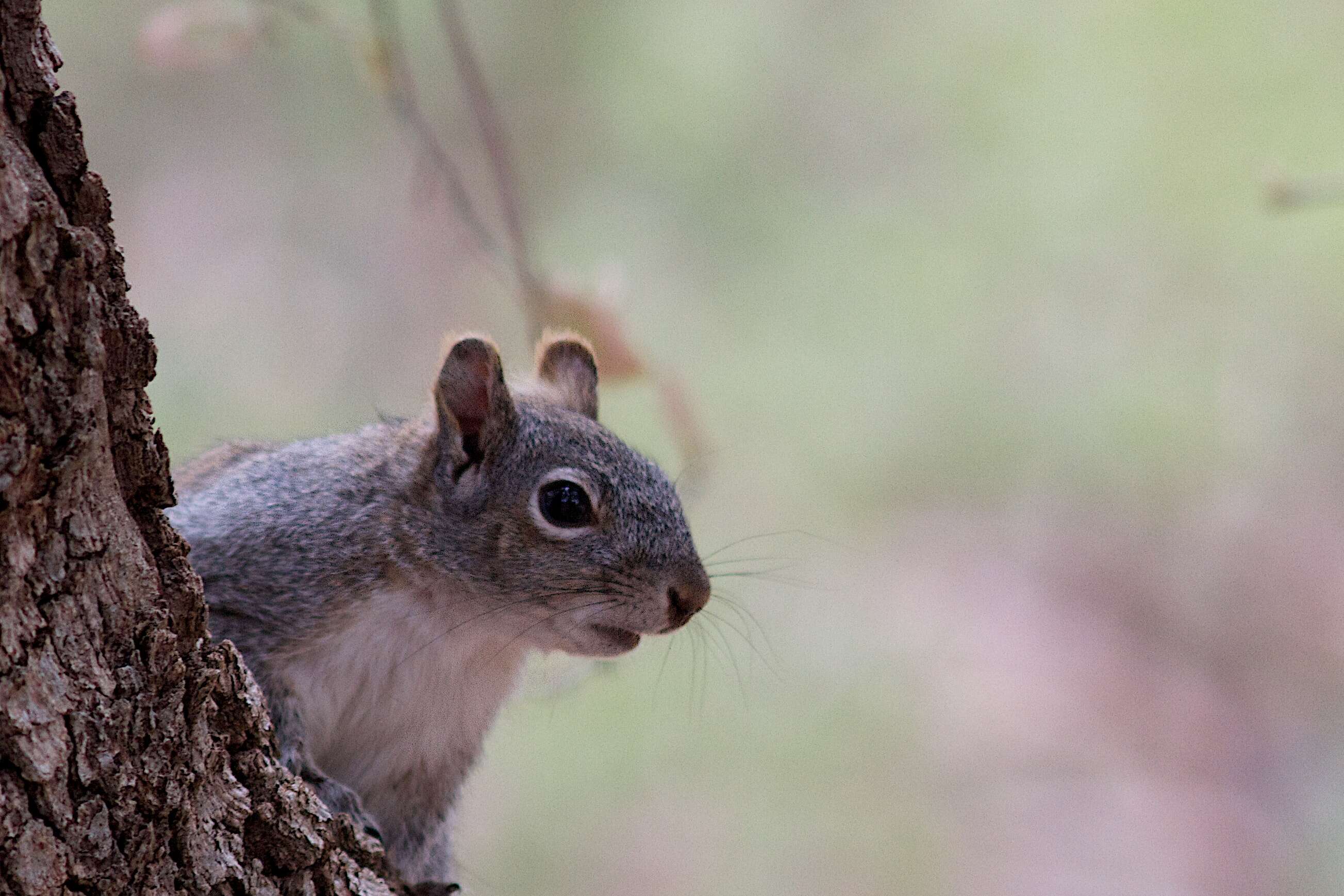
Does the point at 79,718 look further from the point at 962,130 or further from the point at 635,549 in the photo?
the point at 962,130

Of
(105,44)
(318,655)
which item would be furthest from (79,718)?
(105,44)

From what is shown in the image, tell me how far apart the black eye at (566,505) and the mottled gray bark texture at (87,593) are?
1.98 ft

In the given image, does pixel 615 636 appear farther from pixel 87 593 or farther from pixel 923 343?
pixel 923 343

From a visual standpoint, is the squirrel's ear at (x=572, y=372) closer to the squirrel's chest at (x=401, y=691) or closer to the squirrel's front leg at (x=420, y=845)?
the squirrel's chest at (x=401, y=691)

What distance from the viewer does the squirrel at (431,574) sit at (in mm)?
1763

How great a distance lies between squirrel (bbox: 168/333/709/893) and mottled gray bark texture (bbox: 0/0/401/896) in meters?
0.48

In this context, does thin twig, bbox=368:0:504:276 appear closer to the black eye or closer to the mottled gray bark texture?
the black eye

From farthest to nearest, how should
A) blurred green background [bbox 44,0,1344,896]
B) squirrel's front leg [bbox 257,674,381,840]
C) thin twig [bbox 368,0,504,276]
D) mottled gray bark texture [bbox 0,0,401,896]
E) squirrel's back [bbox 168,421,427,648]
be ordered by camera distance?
blurred green background [bbox 44,0,1344,896]
thin twig [bbox 368,0,504,276]
squirrel's back [bbox 168,421,427,648]
squirrel's front leg [bbox 257,674,381,840]
mottled gray bark texture [bbox 0,0,401,896]

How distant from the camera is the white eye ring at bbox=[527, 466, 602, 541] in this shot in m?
1.82

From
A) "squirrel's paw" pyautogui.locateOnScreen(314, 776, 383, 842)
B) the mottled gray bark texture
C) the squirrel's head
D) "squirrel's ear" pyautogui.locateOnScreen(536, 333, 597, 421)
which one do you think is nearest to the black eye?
the squirrel's head

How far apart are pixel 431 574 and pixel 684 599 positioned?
34 centimetres

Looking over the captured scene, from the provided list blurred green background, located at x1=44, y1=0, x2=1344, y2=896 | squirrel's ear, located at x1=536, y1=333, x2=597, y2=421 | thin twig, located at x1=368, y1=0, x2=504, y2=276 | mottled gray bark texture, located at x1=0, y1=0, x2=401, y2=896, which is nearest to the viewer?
mottled gray bark texture, located at x1=0, y1=0, x2=401, y2=896

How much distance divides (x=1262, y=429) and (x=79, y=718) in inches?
156

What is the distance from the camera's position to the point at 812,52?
443 cm
